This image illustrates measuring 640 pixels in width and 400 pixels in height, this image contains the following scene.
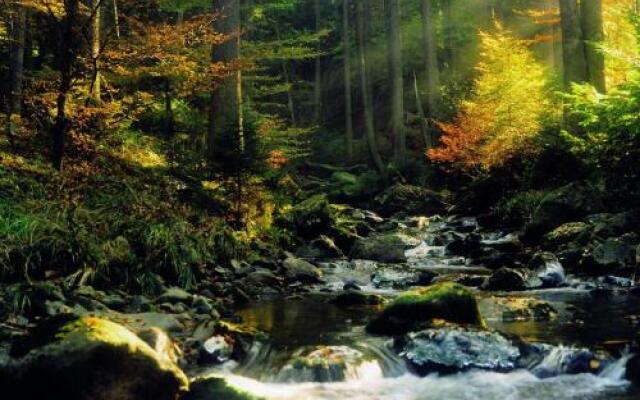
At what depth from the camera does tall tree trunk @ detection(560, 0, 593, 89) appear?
640 inches

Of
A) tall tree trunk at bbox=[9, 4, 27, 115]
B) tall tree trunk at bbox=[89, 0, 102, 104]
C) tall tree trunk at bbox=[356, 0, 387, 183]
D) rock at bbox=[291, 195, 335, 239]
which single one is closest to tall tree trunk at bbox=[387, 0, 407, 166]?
tall tree trunk at bbox=[356, 0, 387, 183]

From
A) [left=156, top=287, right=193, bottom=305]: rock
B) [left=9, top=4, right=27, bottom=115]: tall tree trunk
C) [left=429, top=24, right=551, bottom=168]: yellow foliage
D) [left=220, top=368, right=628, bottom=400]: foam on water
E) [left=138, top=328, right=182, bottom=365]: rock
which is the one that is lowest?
[left=220, top=368, right=628, bottom=400]: foam on water

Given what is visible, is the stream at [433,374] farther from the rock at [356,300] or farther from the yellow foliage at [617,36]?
the yellow foliage at [617,36]

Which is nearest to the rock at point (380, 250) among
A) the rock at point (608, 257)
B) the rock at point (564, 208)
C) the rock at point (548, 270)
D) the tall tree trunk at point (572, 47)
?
the rock at point (564, 208)

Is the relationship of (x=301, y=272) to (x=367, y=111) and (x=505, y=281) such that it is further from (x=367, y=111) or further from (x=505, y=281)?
(x=367, y=111)

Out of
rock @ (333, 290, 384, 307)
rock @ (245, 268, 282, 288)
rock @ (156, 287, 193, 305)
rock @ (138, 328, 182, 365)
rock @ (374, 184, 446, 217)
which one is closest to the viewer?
rock @ (138, 328, 182, 365)

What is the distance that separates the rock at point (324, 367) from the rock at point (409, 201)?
52.7 ft

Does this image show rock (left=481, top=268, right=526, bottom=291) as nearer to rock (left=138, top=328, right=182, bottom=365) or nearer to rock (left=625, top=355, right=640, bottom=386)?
rock (left=625, top=355, right=640, bottom=386)

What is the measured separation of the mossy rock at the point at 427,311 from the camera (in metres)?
7.16

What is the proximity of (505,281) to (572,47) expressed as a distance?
30.1 feet

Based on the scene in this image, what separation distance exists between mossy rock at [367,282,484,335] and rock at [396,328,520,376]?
1.70ft

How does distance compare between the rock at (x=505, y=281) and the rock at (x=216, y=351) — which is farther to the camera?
the rock at (x=505, y=281)

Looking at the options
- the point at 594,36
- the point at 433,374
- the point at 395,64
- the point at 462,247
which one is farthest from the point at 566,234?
the point at 395,64

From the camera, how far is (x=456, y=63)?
3419cm
